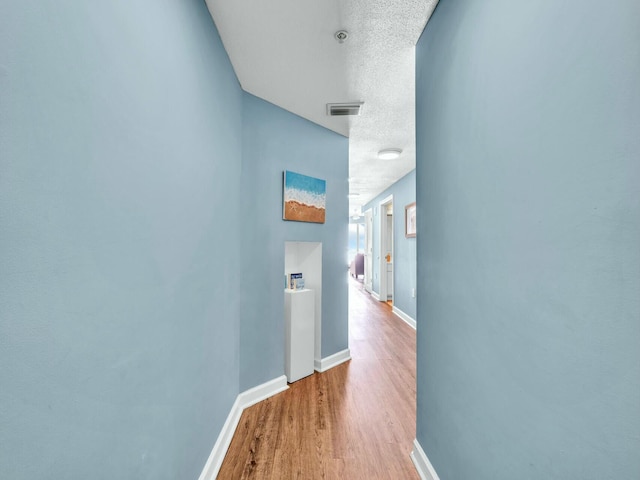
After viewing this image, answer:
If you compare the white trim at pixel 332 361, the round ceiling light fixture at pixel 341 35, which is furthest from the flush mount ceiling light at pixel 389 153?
the white trim at pixel 332 361

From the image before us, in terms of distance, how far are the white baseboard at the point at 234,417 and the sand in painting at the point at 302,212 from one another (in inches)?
56.1

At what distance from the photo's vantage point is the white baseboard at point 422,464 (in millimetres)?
1383

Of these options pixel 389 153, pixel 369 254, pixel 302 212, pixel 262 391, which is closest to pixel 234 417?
pixel 262 391

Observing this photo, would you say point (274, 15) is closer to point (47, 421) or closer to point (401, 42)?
point (401, 42)

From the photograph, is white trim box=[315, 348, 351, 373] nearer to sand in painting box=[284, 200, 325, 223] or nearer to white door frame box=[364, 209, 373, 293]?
sand in painting box=[284, 200, 325, 223]

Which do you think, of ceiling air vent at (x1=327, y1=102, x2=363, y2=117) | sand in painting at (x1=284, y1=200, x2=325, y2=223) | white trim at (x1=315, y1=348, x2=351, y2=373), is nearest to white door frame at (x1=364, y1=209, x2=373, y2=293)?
white trim at (x1=315, y1=348, x2=351, y2=373)

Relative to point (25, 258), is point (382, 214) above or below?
above

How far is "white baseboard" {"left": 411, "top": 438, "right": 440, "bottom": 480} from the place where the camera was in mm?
1383

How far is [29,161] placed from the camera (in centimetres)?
50

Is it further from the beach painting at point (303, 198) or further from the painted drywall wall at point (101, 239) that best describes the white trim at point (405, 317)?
the painted drywall wall at point (101, 239)

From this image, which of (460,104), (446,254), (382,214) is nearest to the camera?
(460,104)

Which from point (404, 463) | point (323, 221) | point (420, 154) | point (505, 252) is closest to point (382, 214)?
point (323, 221)

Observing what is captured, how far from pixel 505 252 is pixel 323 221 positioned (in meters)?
1.99

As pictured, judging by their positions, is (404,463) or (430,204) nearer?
(430,204)
